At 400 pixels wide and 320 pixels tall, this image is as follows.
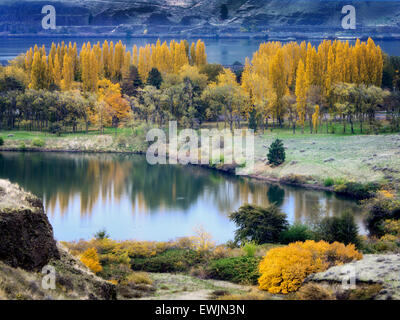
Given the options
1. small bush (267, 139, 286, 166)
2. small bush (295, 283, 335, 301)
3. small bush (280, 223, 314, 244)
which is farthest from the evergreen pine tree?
small bush (295, 283, 335, 301)

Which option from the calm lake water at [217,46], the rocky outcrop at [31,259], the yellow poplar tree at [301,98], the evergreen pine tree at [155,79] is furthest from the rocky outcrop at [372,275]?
the calm lake water at [217,46]

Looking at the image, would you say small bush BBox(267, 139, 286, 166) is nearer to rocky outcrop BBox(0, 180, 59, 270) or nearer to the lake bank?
the lake bank

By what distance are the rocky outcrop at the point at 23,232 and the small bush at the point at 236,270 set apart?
666cm

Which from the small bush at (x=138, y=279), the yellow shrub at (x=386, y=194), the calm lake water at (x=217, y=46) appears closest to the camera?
the small bush at (x=138, y=279)

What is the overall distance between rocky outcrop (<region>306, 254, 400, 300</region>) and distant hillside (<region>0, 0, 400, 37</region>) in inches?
4783

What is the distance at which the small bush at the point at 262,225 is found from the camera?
21406 millimetres

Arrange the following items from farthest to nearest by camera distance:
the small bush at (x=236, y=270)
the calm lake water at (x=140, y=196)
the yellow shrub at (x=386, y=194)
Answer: the yellow shrub at (x=386, y=194) → the calm lake water at (x=140, y=196) → the small bush at (x=236, y=270)

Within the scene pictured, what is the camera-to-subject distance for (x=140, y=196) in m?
32.8

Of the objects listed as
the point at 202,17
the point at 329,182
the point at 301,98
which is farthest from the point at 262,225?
the point at 202,17

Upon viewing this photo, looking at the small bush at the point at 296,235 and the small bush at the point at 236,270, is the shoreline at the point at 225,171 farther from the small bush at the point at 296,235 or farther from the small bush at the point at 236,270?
the small bush at the point at 236,270

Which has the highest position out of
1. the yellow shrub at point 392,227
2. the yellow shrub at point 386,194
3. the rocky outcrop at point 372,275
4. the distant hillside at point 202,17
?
the distant hillside at point 202,17

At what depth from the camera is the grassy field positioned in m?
36.7
